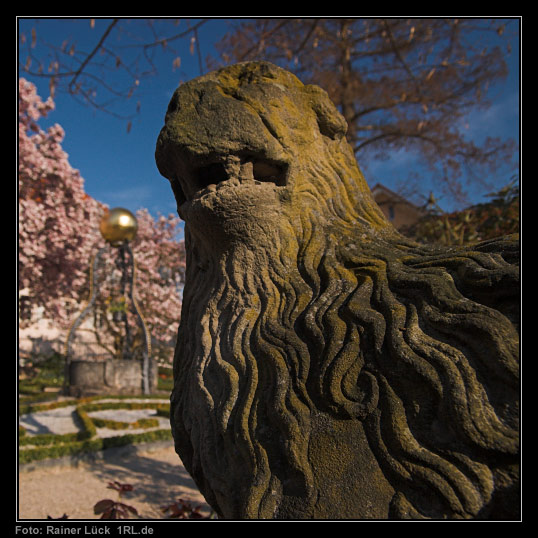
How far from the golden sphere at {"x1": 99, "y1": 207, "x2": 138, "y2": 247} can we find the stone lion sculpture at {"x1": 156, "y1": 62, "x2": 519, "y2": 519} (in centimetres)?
1076

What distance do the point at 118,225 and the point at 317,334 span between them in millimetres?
11605

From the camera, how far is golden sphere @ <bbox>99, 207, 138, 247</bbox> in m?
12.6

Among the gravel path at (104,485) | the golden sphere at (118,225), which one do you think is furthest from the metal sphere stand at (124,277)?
the gravel path at (104,485)

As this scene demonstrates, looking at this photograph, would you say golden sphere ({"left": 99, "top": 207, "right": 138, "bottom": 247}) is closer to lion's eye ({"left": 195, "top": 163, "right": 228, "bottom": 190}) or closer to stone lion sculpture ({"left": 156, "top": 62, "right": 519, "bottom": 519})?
stone lion sculpture ({"left": 156, "top": 62, "right": 519, "bottom": 519})

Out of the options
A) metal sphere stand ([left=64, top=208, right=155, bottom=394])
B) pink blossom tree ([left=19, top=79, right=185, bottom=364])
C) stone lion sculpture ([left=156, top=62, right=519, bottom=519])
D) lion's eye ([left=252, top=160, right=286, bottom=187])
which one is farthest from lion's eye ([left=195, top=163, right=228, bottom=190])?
pink blossom tree ([left=19, top=79, right=185, bottom=364])

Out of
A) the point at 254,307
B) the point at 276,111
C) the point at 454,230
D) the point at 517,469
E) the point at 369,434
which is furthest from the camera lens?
the point at 454,230

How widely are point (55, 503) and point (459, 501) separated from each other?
17.0 ft

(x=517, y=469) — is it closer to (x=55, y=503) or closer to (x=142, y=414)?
(x=55, y=503)

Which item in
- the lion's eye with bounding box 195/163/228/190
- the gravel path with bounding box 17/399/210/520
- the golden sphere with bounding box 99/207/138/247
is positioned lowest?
the gravel path with bounding box 17/399/210/520

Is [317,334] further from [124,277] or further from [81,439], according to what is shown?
[124,277]

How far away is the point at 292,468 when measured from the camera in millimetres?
1641

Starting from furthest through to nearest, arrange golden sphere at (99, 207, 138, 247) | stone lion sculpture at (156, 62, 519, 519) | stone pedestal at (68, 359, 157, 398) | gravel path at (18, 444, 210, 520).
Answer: golden sphere at (99, 207, 138, 247)
stone pedestal at (68, 359, 157, 398)
gravel path at (18, 444, 210, 520)
stone lion sculpture at (156, 62, 519, 519)

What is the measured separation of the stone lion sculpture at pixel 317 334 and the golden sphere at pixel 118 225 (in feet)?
35.3

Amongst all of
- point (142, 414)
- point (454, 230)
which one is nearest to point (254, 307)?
point (454, 230)
